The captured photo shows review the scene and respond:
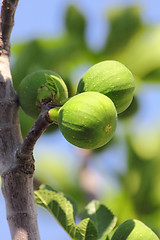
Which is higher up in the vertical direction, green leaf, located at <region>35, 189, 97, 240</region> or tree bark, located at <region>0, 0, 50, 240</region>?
tree bark, located at <region>0, 0, 50, 240</region>

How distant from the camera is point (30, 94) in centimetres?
Answer: 153

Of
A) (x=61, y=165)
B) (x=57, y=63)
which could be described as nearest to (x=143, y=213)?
(x=61, y=165)

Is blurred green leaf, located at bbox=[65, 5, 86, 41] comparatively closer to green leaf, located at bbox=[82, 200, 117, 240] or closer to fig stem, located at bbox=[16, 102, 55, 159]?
green leaf, located at bbox=[82, 200, 117, 240]

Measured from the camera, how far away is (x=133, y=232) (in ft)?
4.42

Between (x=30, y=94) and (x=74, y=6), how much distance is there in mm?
2963

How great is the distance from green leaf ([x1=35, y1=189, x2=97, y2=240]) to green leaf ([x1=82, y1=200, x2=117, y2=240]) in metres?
0.14

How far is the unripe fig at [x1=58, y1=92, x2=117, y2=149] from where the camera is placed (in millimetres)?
1222

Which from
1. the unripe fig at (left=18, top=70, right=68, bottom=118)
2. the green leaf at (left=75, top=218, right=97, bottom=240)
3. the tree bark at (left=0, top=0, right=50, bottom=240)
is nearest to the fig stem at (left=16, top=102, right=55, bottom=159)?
the tree bark at (left=0, top=0, right=50, bottom=240)

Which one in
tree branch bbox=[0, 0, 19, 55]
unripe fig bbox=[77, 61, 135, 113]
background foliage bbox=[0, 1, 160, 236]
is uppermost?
tree branch bbox=[0, 0, 19, 55]

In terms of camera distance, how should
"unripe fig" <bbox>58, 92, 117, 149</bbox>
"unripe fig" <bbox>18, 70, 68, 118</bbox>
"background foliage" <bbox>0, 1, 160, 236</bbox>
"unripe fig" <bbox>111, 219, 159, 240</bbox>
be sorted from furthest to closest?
"background foliage" <bbox>0, 1, 160, 236</bbox>
"unripe fig" <bbox>18, 70, 68, 118</bbox>
"unripe fig" <bbox>111, 219, 159, 240</bbox>
"unripe fig" <bbox>58, 92, 117, 149</bbox>

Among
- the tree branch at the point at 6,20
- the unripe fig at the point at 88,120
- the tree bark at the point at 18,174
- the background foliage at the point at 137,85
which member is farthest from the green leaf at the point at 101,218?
the background foliage at the point at 137,85

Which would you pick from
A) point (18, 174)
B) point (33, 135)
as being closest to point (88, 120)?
point (33, 135)

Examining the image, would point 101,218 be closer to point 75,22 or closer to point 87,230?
point 87,230

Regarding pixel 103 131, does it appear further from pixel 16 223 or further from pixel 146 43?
pixel 146 43
